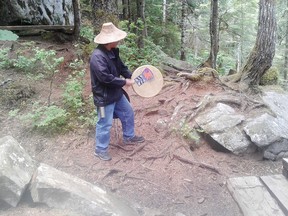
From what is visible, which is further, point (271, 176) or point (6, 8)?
point (6, 8)

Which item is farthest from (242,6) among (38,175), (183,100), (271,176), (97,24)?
(38,175)

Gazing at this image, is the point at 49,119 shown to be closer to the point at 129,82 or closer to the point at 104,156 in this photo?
the point at 104,156

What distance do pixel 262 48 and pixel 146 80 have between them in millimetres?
3345

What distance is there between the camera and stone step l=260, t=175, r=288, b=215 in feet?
13.7

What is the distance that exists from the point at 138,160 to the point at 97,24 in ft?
17.5

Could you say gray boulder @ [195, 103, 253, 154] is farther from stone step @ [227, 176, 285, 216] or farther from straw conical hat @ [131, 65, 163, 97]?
straw conical hat @ [131, 65, 163, 97]

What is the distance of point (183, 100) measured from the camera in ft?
22.7

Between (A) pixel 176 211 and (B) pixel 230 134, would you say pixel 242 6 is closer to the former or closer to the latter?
(B) pixel 230 134

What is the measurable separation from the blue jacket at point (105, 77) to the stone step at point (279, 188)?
8.92ft

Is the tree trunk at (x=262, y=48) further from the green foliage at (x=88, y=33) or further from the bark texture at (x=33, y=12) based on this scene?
the bark texture at (x=33, y=12)

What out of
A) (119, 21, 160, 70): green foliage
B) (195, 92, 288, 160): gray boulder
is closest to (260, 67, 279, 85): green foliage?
(195, 92, 288, 160): gray boulder

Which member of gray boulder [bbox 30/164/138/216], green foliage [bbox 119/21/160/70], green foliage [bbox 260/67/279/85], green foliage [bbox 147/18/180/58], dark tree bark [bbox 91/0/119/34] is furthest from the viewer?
green foliage [bbox 147/18/180/58]

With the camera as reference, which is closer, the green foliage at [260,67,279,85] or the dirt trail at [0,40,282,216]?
the dirt trail at [0,40,282,216]

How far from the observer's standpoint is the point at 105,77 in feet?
14.9
